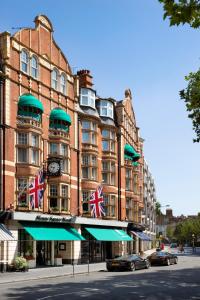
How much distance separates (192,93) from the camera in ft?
69.3

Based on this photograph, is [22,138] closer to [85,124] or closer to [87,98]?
[85,124]

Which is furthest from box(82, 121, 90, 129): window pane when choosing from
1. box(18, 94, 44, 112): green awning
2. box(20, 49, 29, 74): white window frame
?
box(20, 49, 29, 74): white window frame

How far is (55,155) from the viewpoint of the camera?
42.0 m

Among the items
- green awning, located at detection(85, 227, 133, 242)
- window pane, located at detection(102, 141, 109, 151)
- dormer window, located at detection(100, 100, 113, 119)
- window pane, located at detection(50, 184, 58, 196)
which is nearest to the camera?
window pane, located at detection(50, 184, 58, 196)

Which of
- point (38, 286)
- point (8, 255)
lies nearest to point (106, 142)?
point (8, 255)

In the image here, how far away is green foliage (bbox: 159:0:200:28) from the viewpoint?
11015 millimetres

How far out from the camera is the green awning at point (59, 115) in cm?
4247

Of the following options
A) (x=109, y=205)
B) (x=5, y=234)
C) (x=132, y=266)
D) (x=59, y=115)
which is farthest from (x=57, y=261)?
(x=59, y=115)

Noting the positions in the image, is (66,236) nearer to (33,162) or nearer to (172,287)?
(33,162)

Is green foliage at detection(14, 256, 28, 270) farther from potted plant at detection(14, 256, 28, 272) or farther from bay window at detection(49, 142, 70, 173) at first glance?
bay window at detection(49, 142, 70, 173)

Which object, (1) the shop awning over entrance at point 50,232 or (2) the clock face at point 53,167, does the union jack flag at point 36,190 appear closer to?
(1) the shop awning over entrance at point 50,232

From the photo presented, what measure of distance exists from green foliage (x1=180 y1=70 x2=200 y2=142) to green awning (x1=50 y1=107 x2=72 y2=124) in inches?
810

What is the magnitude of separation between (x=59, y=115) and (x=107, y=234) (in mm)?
13108

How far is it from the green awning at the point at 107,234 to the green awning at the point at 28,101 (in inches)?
523
